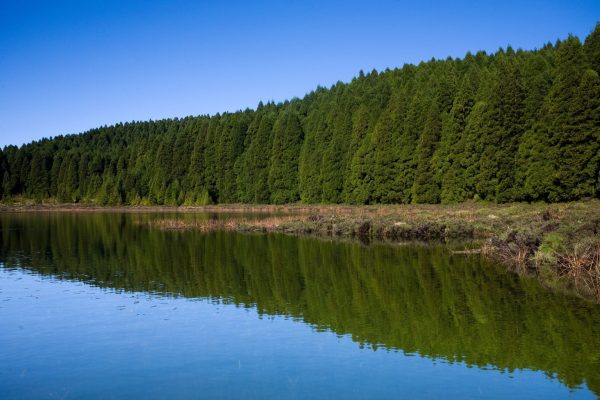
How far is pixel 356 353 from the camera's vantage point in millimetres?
11969

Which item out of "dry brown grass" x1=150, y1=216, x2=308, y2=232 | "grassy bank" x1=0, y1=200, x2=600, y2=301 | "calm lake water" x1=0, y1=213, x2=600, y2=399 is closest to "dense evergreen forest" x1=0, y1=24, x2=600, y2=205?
"grassy bank" x1=0, y1=200, x2=600, y2=301

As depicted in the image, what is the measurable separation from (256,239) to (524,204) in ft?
67.0

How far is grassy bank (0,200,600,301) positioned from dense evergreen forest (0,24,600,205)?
3.93 metres

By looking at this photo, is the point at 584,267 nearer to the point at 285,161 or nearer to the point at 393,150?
the point at 393,150

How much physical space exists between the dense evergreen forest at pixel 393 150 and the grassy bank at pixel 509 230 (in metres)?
3.93

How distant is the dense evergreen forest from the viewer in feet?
140

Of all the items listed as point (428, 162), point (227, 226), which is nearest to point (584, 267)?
point (227, 226)

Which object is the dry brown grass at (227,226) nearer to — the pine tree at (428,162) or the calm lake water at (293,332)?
the pine tree at (428,162)

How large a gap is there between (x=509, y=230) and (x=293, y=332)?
1602 centimetres

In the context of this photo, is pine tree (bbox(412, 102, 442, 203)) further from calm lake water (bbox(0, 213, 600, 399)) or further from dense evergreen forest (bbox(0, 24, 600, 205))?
calm lake water (bbox(0, 213, 600, 399))

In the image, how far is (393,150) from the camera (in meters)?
62.7

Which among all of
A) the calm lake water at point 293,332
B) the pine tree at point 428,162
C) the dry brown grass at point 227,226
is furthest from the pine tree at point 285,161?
the calm lake water at point 293,332

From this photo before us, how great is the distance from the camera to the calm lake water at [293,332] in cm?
1013

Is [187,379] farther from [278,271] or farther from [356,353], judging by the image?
[278,271]
